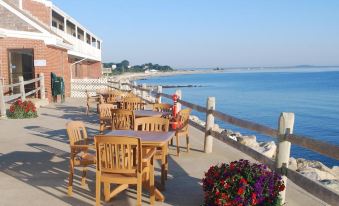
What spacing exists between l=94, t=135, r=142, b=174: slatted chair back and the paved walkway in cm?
75

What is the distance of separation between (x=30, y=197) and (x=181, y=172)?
8.42ft

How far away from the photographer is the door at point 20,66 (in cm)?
1767

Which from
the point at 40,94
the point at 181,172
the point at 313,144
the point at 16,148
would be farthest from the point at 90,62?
the point at 313,144

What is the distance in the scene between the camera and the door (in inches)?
696

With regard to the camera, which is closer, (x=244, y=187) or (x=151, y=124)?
(x=244, y=187)

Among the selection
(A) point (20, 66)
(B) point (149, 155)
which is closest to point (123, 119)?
(B) point (149, 155)

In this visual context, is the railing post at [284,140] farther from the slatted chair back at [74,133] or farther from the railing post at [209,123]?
the railing post at [209,123]

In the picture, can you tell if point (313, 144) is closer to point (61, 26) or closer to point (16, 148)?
point (16, 148)

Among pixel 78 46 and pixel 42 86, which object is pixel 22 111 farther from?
pixel 78 46

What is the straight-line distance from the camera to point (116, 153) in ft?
14.4

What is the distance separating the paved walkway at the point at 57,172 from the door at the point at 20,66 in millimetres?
7844

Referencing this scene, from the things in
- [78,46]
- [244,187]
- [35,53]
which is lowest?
[244,187]

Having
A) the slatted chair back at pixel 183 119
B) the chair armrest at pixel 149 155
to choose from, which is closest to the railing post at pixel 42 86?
the slatted chair back at pixel 183 119

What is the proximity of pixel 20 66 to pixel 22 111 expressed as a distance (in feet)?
22.9
